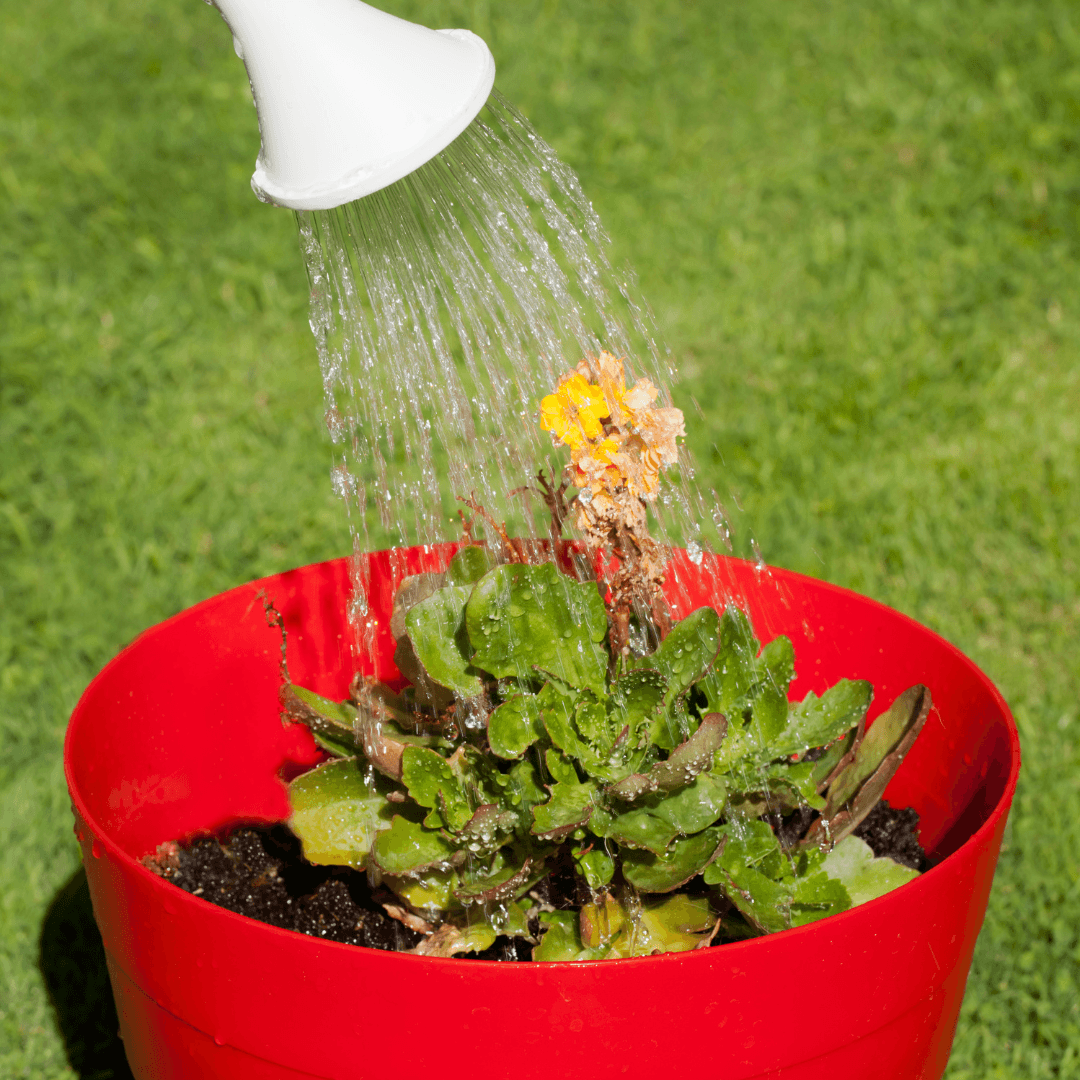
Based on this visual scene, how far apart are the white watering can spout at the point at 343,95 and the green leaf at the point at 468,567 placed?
49 centimetres

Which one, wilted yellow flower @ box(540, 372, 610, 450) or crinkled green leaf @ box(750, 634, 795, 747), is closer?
wilted yellow flower @ box(540, 372, 610, 450)

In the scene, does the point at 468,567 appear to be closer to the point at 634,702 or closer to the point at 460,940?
the point at 634,702

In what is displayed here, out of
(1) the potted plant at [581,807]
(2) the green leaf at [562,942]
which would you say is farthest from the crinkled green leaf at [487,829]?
(2) the green leaf at [562,942]

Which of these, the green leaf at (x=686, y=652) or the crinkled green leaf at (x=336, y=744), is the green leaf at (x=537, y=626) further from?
the crinkled green leaf at (x=336, y=744)

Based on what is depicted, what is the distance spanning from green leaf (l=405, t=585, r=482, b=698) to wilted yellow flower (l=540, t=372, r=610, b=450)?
0.76 ft

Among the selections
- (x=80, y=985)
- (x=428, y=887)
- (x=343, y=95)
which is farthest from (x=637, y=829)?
(x=80, y=985)

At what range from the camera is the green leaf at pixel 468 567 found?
1.36 metres

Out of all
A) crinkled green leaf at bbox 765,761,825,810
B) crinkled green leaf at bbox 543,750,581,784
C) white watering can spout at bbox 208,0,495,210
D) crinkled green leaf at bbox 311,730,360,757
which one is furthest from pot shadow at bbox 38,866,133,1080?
white watering can spout at bbox 208,0,495,210

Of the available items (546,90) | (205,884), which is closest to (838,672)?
(205,884)

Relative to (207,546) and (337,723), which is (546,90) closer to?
(207,546)

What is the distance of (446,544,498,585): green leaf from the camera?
1361 mm

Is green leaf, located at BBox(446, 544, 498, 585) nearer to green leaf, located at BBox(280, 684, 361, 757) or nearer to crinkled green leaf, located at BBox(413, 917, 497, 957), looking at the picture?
green leaf, located at BBox(280, 684, 361, 757)

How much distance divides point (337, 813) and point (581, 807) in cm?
32

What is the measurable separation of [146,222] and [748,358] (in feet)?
5.87
